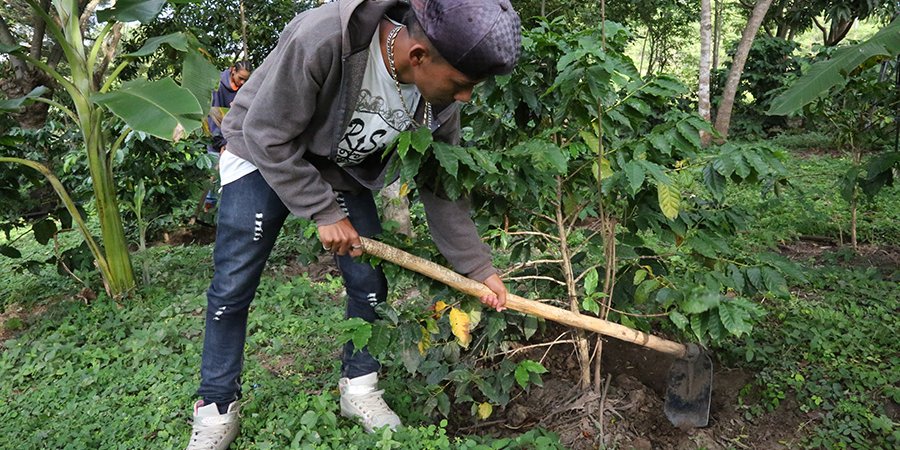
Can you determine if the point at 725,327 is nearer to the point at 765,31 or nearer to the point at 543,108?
the point at 543,108

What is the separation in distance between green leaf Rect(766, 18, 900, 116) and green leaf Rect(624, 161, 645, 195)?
0.50 m

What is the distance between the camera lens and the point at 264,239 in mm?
1940

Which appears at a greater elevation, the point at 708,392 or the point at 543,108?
the point at 543,108

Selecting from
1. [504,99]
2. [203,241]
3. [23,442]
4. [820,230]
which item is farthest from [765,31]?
[23,442]

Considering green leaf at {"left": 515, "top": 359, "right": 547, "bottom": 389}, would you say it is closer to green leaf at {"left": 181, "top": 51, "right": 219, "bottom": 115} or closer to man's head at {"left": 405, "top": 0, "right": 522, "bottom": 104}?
man's head at {"left": 405, "top": 0, "right": 522, "bottom": 104}

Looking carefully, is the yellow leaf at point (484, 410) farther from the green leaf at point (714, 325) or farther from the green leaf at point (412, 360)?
the green leaf at point (714, 325)

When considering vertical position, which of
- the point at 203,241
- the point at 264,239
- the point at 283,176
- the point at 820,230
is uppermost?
the point at 283,176

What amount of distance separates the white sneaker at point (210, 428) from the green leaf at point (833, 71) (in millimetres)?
2093

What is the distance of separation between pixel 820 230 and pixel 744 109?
757 centimetres

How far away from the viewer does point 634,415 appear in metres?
2.39

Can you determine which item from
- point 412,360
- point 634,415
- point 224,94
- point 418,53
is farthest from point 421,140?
point 224,94

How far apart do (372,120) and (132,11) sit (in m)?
2.05

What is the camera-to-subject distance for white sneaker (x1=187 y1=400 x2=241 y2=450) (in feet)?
6.75

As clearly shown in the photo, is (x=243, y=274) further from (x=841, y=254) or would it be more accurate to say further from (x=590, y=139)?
(x=841, y=254)
